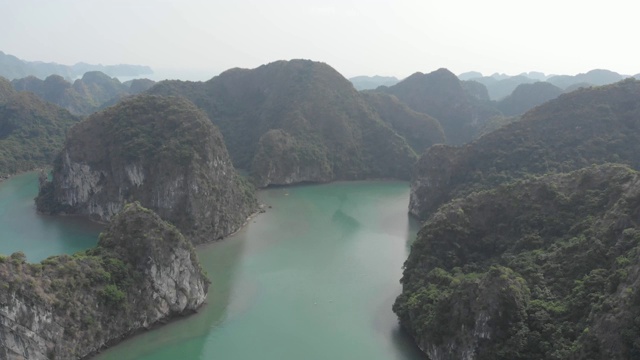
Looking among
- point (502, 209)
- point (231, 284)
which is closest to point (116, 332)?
point (231, 284)

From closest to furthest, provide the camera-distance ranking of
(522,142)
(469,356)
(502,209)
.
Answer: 1. (469,356)
2. (502,209)
3. (522,142)

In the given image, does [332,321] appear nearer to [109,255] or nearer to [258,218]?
[109,255]

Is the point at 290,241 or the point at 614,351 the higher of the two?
the point at 614,351

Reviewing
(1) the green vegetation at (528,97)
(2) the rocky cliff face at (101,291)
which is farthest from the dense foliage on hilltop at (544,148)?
(1) the green vegetation at (528,97)

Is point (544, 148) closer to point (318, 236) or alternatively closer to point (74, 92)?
point (318, 236)

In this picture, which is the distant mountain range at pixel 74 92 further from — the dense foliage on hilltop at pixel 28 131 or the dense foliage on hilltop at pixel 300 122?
the dense foliage on hilltop at pixel 300 122

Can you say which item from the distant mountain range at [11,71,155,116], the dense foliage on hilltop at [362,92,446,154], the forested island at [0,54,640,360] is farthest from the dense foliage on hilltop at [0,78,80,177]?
the dense foliage on hilltop at [362,92,446,154]

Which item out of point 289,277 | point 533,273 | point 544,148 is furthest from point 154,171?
point 544,148
